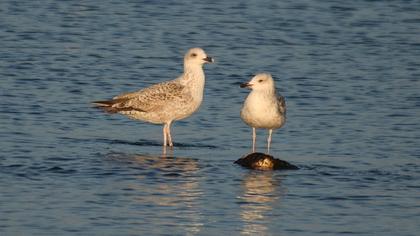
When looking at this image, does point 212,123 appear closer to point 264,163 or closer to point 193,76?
point 193,76

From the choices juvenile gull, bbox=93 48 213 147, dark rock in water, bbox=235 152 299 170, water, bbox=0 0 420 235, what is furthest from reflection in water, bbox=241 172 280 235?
juvenile gull, bbox=93 48 213 147

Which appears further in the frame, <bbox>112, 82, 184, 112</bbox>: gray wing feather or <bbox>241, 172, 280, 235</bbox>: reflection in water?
A: <bbox>112, 82, 184, 112</bbox>: gray wing feather

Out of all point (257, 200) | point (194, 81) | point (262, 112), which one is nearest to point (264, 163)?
point (262, 112)

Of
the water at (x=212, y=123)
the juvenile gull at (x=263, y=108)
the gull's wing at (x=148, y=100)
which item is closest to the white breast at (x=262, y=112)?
the juvenile gull at (x=263, y=108)

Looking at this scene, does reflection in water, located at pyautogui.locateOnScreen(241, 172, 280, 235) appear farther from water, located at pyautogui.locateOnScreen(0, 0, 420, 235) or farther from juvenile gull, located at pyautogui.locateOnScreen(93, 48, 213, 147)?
juvenile gull, located at pyautogui.locateOnScreen(93, 48, 213, 147)

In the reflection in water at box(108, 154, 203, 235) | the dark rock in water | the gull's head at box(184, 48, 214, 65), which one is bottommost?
the reflection in water at box(108, 154, 203, 235)

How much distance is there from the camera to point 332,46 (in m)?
25.5

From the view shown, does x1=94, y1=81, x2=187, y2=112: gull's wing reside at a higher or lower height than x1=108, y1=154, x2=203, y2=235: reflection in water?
higher

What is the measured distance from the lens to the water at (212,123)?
12.9m

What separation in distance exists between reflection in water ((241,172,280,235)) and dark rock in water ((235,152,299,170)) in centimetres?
21

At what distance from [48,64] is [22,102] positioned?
11.9ft

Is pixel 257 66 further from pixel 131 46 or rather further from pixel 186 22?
pixel 186 22

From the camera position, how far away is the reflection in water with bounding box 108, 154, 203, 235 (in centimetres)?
1259

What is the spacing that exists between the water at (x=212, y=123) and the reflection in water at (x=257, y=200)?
28 millimetres
